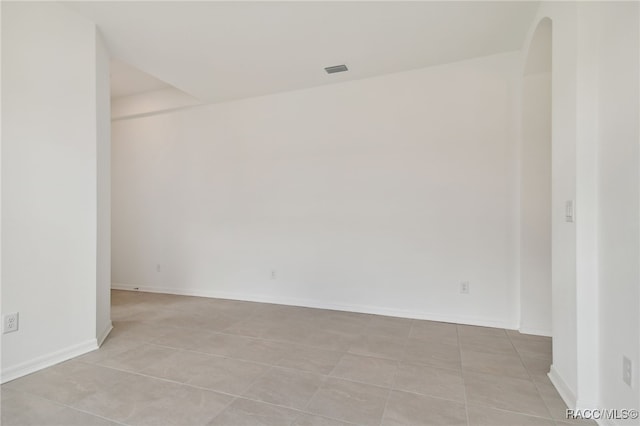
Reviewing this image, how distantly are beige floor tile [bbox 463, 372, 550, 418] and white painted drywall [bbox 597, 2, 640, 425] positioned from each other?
32 centimetres

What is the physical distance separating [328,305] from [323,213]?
43.0 inches

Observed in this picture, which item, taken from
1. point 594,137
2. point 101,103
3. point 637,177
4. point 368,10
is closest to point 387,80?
point 368,10

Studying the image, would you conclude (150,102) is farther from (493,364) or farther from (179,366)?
(493,364)

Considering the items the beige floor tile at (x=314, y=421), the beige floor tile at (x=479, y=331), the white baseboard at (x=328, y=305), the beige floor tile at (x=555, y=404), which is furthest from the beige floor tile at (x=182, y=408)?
the beige floor tile at (x=479, y=331)

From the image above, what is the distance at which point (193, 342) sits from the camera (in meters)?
2.57

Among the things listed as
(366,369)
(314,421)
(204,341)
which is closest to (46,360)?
(204,341)

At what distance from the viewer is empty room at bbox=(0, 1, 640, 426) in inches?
62.2

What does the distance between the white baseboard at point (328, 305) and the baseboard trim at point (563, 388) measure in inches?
38.5

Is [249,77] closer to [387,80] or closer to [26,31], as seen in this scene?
[387,80]

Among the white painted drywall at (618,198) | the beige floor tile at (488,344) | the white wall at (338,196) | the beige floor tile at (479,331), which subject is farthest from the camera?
the white wall at (338,196)

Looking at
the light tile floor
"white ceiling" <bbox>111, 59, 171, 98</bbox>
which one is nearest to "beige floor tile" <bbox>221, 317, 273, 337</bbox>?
the light tile floor

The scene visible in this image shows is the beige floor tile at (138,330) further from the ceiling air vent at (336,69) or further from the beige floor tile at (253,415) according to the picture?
the ceiling air vent at (336,69)

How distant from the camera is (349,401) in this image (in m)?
1.72

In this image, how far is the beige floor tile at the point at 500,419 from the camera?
1531mm
